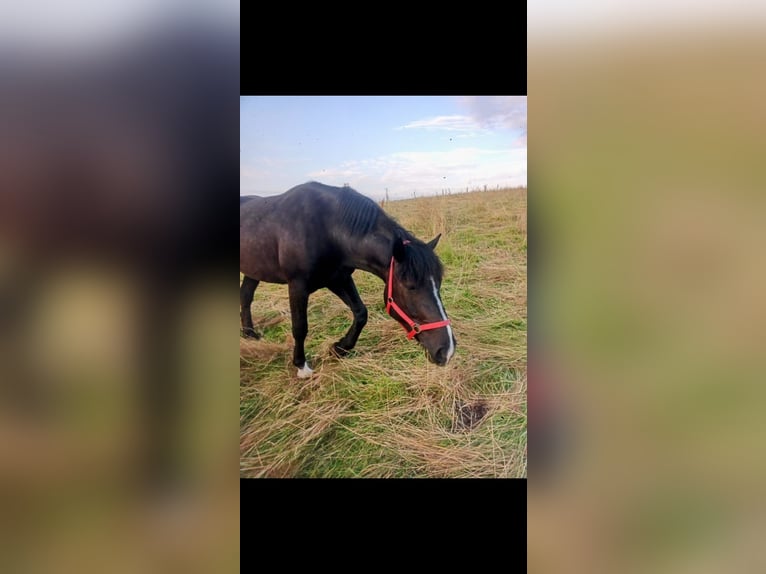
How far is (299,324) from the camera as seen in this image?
2.88 m

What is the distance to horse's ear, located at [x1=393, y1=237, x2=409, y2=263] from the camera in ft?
9.22

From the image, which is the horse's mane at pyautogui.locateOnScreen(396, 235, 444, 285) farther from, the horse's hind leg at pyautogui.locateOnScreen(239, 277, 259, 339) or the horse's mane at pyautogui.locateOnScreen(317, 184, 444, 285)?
the horse's hind leg at pyautogui.locateOnScreen(239, 277, 259, 339)

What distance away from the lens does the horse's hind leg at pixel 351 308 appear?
289 centimetres

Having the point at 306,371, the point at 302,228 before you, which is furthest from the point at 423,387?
the point at 302,228

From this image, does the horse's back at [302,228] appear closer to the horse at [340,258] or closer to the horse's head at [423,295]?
the horse at [340,258]

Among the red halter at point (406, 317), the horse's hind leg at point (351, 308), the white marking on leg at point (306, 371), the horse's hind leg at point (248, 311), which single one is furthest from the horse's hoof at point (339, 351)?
the horse's hind leg at point (248, 311)
